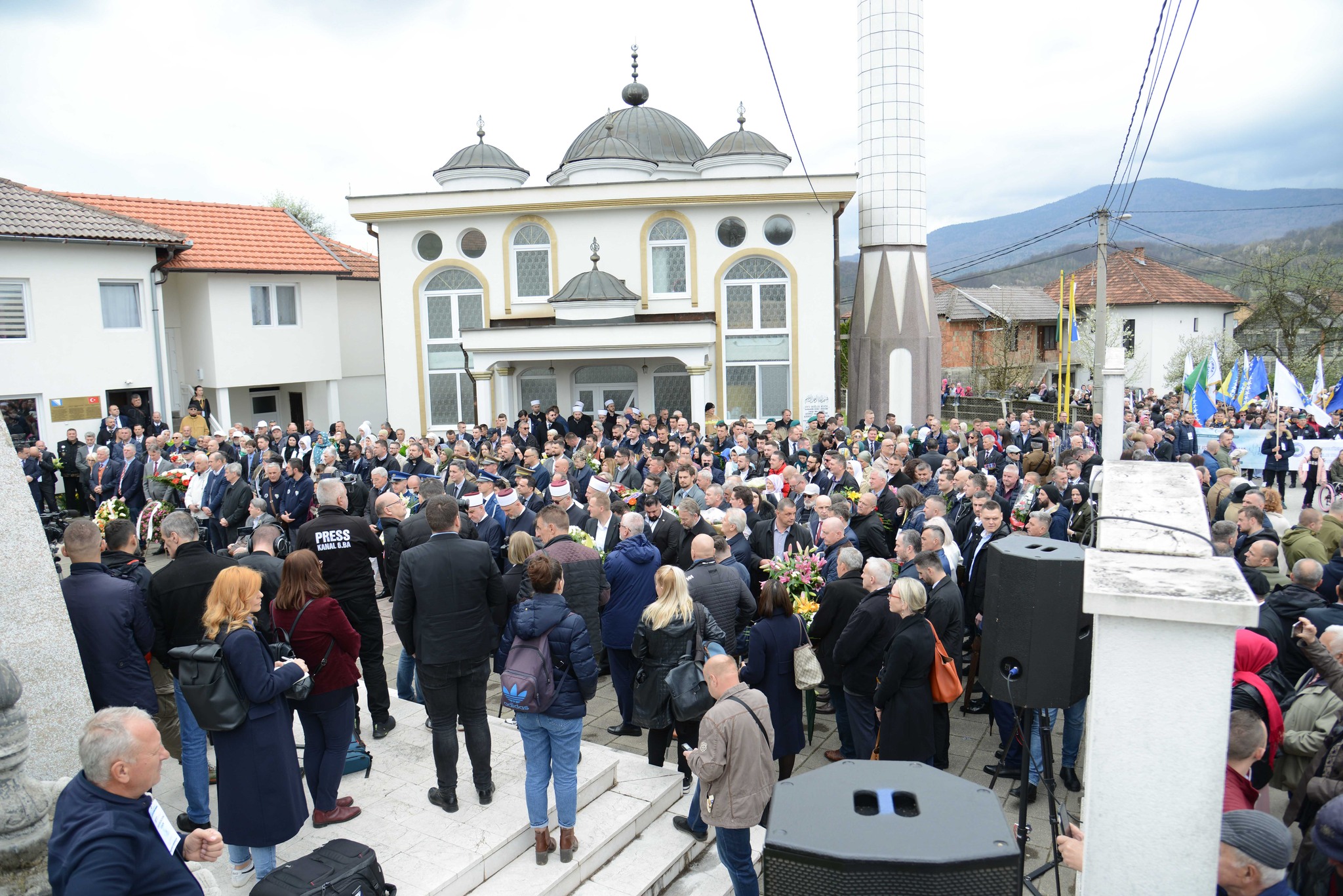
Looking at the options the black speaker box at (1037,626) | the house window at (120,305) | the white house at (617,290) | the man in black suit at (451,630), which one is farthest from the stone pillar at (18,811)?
the house window at (120,305)

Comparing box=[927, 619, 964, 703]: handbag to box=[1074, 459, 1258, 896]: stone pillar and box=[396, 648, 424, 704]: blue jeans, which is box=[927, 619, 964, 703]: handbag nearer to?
box=[1074, 459, 1258, 896]: stone pillar

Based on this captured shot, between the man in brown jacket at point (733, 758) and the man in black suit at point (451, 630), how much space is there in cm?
171

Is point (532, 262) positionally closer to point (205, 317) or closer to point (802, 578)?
point (205, 317)

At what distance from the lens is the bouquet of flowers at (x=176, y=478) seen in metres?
13.7

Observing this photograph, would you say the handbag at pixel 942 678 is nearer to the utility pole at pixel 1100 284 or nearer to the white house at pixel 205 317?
the utility pole at pixel 1100 284

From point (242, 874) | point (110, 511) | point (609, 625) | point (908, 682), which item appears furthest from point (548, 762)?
point (110, 511)

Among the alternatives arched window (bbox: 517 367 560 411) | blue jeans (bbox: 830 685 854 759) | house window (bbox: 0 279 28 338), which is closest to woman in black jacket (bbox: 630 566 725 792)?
blue jeans (bbox: 830 685 854 759)

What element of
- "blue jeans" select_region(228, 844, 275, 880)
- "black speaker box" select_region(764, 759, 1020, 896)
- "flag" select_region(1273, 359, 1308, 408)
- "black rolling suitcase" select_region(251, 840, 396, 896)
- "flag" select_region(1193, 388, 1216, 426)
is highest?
"flag" select_region(1273, 359, 1308, 408)

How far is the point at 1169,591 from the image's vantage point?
2.83m

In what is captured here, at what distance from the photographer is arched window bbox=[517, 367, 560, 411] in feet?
83.6

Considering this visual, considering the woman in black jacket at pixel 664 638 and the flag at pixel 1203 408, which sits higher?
the flag at pixel 1203 408

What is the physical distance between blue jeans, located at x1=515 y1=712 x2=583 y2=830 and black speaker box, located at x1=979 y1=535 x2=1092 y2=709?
258cm

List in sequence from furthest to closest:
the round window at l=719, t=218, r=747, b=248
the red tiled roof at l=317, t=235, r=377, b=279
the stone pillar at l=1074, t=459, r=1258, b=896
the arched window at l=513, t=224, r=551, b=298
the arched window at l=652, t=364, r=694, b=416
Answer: the red tiled roof at l=317, t=235, r=377, b=279 < the arched window at l=513, t=224, r=551, b=298 < the arched window at l=652, t=364, r=694, b=416 < the round window at l=719, t=218, r=747, b=248 < the stone pillar at l=1074, t=459, r=1258, b=896

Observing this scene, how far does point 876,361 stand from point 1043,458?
44.9 ft
